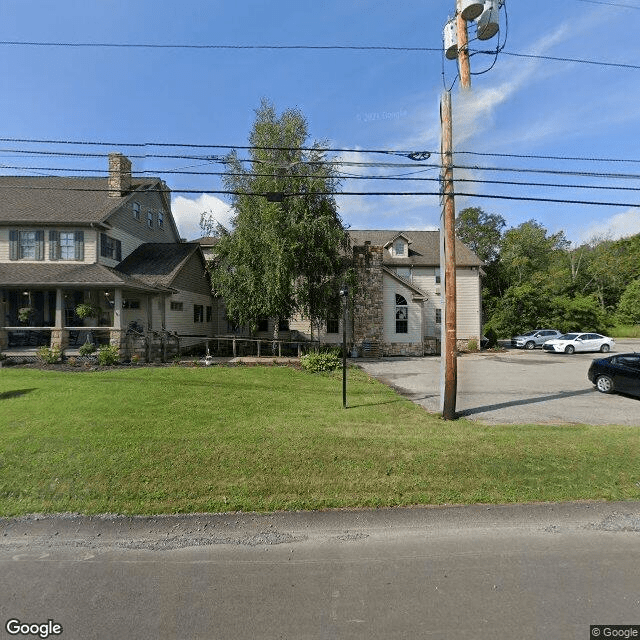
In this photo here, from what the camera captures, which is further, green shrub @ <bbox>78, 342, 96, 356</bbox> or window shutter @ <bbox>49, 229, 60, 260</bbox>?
window shutter @ <bbox>49, 229, 60, 260</bbox>

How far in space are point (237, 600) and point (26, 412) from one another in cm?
713

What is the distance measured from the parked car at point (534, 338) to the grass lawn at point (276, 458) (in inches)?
936

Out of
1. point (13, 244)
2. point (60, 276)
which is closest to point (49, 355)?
point (60, 276)

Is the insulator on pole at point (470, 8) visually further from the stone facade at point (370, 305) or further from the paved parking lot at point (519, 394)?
the stone facade at point (370, 305)

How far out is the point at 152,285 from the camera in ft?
58.7

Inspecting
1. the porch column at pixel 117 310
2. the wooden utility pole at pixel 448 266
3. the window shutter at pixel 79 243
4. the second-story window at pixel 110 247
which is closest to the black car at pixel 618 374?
the wooden utility pole at pixel 448 266

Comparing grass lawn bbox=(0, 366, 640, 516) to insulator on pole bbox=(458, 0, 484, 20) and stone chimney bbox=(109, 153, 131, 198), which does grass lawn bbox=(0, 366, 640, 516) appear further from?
stone chimney bbox=(109, 153, 131, 198)

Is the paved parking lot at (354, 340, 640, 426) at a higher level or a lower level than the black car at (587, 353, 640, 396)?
lower

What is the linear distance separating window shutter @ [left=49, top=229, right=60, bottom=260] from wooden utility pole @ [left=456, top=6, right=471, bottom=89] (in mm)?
18109

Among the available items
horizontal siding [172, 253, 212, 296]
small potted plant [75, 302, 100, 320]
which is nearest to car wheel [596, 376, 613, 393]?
Result: horizontal siding [172, 253, 212, 296]

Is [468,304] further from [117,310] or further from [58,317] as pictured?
[58,317]

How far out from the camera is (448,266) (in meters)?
8.20

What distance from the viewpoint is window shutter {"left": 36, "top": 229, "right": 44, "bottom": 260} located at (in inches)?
690

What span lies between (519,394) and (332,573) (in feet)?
32.2
